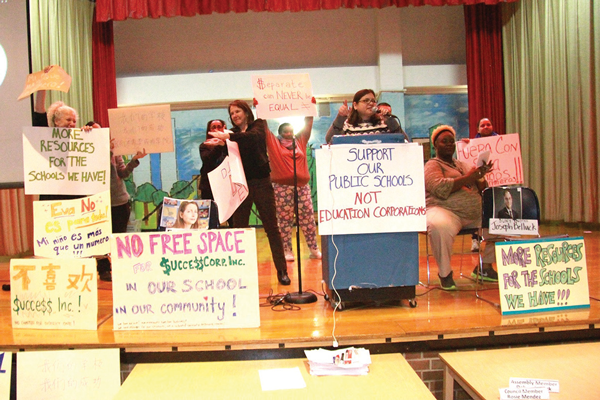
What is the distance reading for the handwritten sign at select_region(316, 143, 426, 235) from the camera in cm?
238

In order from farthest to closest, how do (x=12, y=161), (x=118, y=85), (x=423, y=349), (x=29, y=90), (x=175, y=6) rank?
(x=118, y=85), (x=175, y=6), (x=12, y=161), (x=29, y=90), (x=423, y=349)

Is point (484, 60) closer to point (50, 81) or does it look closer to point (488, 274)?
point (488, 274)

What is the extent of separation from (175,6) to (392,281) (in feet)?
16.7

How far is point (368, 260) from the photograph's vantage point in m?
2.42

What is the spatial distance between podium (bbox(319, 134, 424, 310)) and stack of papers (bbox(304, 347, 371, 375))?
599mm

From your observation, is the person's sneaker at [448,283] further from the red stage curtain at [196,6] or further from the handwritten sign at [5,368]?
the red stage curtain at [196,6]

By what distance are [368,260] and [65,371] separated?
4.77 feet

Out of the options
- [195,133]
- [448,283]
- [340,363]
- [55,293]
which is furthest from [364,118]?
[195,133]

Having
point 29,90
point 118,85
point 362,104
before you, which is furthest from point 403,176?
point 118,85

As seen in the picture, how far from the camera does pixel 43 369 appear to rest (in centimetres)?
204

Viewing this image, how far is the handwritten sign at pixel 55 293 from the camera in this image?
2.28 metres

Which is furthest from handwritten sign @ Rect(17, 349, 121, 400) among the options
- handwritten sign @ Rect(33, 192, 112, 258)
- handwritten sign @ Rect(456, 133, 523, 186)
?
handwritten sign @ Rect(456, 133, 523, 186)

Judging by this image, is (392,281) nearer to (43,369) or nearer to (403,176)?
(403,176)

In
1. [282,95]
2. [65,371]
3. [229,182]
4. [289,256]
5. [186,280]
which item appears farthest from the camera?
[289,256]
